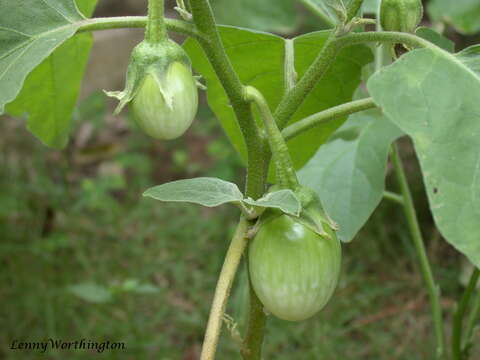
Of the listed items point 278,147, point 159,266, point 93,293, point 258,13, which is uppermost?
point 278,147

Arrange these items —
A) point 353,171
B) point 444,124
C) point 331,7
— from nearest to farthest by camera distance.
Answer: point 444,124 < point 331,7 < point 353,171

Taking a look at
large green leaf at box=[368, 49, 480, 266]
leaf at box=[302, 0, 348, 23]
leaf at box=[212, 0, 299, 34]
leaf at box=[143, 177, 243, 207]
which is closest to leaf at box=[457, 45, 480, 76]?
large green leaf at box=[368, 49, 480, 266]

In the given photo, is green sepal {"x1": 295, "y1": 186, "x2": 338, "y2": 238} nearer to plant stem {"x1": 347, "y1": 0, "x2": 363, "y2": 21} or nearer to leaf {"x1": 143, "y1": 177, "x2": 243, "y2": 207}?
leaf {"x1": 143, "y1": 177, "x2": 243, "y2": 207}

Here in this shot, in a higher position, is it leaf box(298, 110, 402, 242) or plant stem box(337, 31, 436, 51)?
plant stem box(337, 31, 436, 51)

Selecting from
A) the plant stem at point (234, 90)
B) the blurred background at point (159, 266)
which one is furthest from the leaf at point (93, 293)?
the plant stem at point (234, 90)

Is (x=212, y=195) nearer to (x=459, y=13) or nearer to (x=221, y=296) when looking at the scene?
(x=221, y=296)

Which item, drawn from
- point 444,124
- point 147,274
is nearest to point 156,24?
point 444,124

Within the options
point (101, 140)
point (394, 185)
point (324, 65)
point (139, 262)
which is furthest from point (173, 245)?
A: point (324, 65)
